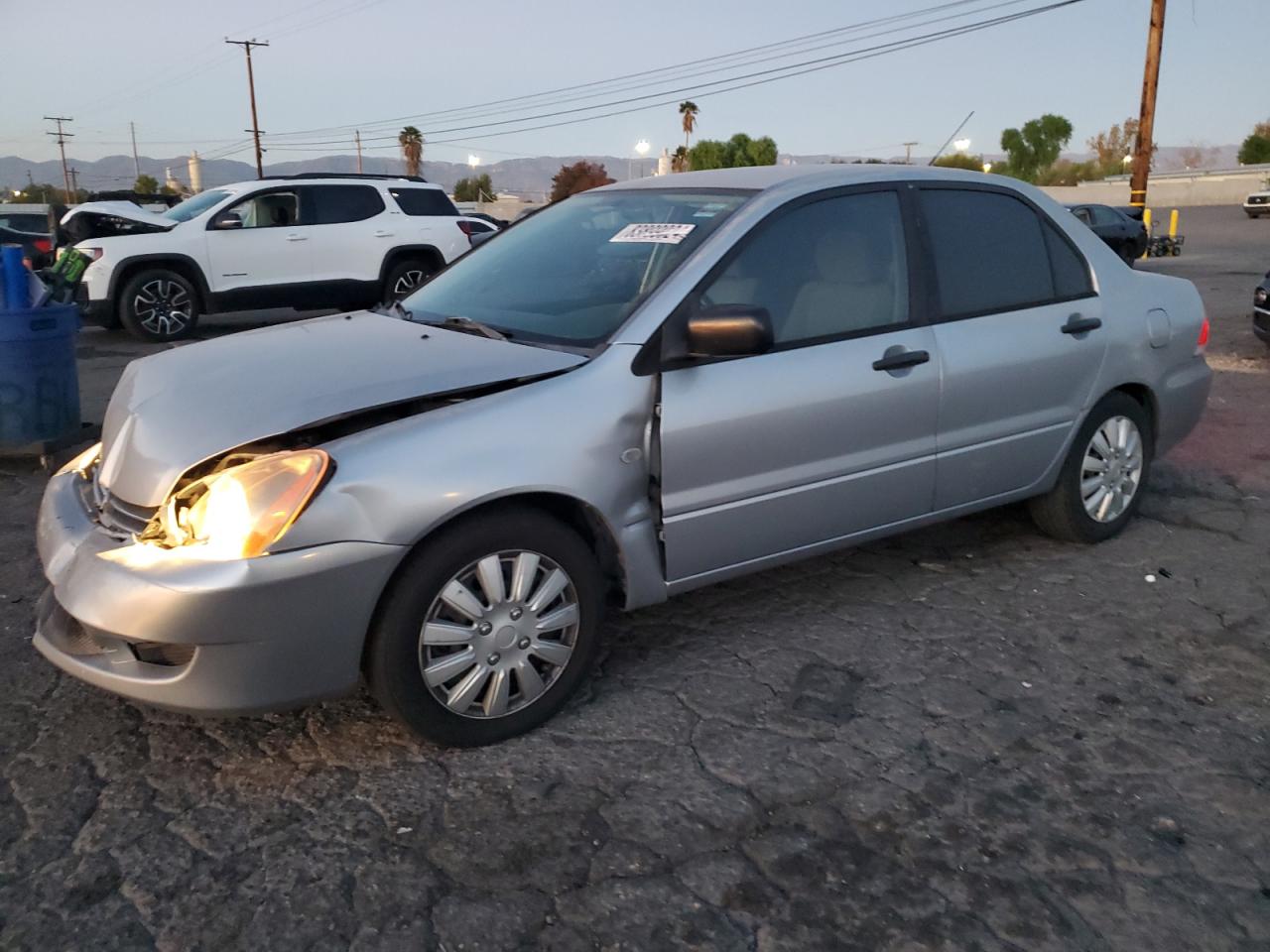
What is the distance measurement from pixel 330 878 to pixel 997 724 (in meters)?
1.97

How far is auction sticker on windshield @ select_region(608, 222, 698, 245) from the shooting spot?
142 inches

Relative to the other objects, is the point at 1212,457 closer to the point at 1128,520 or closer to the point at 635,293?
the point at 1128,520

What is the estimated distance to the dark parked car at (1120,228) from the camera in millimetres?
23906

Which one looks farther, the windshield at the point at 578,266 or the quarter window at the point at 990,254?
the quarter window at the point at 990,254

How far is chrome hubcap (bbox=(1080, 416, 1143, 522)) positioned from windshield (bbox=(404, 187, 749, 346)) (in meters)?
2.04

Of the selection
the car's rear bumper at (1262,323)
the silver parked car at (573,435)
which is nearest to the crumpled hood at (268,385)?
the silver parked car at (573,435)

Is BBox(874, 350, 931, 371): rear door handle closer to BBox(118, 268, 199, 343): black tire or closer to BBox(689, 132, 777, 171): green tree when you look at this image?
BBox(118, 268, 199, 343): black tire

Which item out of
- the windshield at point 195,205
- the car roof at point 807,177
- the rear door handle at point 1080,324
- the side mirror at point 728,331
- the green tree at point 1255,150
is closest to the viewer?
the side mirror at point 728,331

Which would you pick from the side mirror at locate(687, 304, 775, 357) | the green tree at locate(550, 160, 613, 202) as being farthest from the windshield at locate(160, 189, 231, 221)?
the green tree at locate(550, 160, 613, 202)

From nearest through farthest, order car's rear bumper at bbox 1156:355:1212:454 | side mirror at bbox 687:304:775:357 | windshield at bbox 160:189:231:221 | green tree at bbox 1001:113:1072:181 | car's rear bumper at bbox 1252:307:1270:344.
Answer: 1. side mirror at bbox 687:304:775:357
2. car's rear bumper at bbox 1156:355:1212:454
3. car's rear bumper at bbox 1252:307:1270:344
4. windshield at bbox 160:189:231:221
5. green tree at bbox 1001:113:1072:181

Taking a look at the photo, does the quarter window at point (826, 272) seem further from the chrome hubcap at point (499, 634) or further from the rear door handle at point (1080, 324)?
the chrome hubcap at point (499, 634)

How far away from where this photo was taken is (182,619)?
2.60 metres

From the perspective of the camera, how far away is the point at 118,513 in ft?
9.80

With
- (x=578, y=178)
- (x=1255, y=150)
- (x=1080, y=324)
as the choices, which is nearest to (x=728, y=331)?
(x=1080, y=324)
